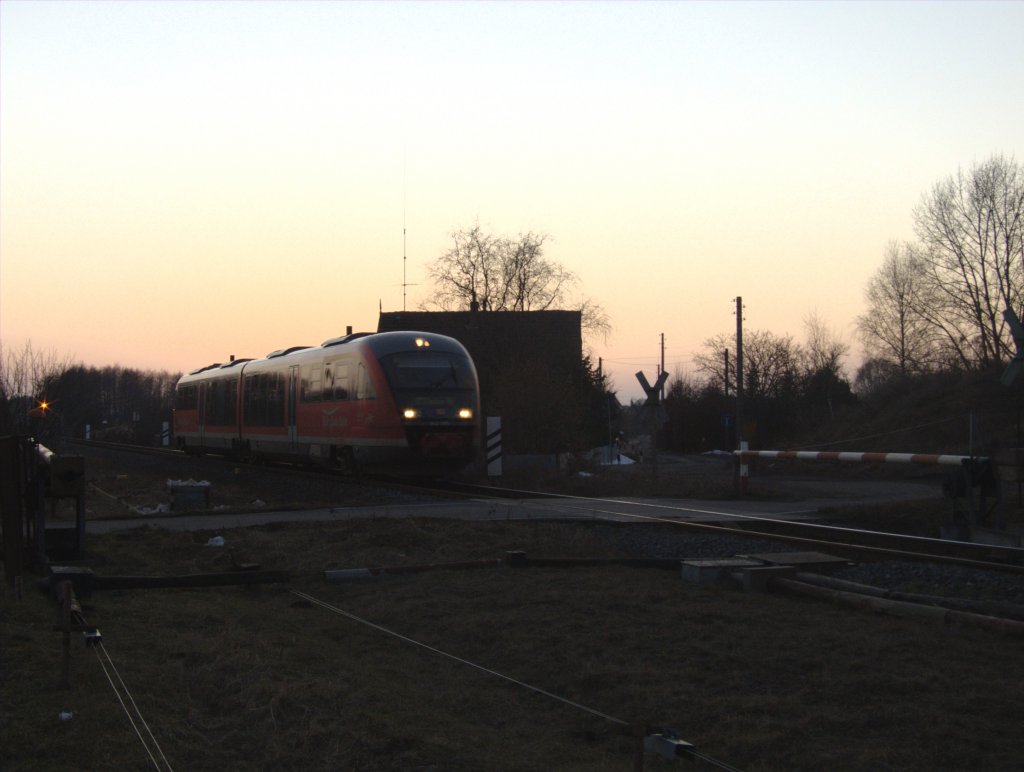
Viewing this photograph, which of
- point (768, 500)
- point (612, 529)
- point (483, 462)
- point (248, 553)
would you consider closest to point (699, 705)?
point (248, 553)

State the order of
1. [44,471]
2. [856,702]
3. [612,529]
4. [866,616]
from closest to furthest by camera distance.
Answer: [856,702] → [866,616] → [44,471] → [612,529]

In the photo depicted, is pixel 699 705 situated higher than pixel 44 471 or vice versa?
pixel 44 471

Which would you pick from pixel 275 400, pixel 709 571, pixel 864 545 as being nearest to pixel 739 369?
Result: pixel 275 400

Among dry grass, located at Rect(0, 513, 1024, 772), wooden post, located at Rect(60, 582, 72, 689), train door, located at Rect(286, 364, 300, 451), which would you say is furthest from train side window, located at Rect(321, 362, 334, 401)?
wooden post, located at Rect(60, 582, 72, 689)

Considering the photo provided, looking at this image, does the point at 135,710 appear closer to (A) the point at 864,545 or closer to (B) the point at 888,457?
(A) the point at 864,545

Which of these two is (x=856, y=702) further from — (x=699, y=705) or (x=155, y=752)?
(x=155, y=752)

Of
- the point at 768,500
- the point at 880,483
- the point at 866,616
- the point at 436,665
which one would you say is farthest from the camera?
the point at 880,483

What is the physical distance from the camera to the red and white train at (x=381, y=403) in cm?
2170

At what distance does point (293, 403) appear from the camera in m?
26.9

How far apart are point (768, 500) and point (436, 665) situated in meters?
15.4

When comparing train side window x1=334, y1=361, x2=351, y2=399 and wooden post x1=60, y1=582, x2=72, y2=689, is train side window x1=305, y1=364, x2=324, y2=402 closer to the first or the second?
train side window x1=334, y1=361, x2=351, y2=399

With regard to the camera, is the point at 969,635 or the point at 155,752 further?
the point at 969,635

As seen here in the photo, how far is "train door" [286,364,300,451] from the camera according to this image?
26.7 metres

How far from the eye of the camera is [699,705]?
226 inches
